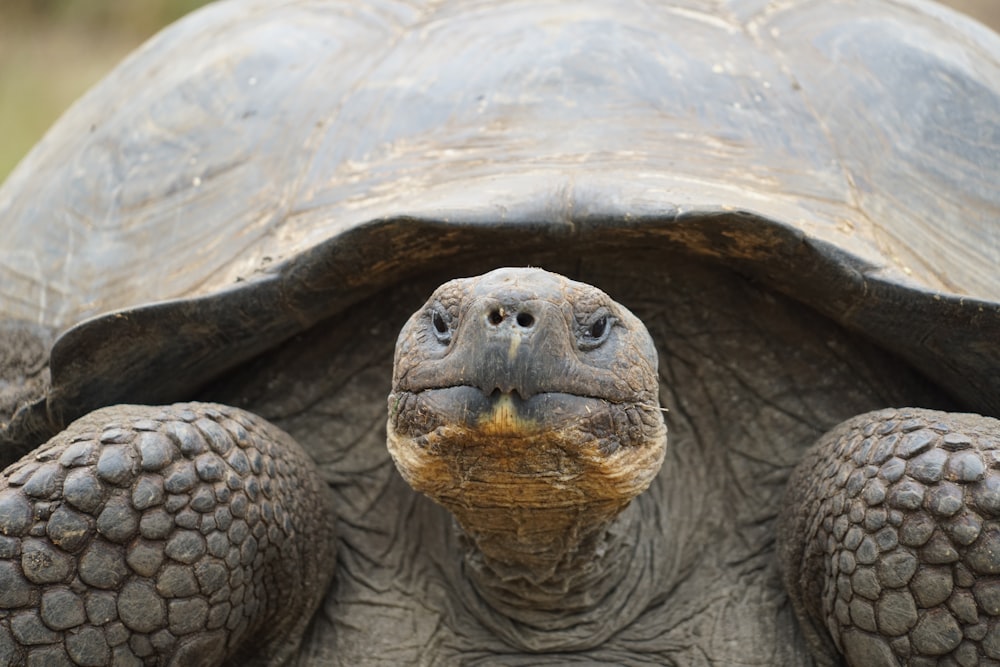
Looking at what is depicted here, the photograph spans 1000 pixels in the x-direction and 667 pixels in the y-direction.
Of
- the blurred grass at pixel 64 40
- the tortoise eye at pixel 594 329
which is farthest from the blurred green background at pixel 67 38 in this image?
the tortoise eye at pixel 594 329

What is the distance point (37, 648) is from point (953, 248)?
232 centimetres

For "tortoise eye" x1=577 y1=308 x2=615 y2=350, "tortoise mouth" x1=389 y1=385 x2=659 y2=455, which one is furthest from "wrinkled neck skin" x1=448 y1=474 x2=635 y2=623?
"tortoise eye" x1=577 y1=308 x2=615 y2=350

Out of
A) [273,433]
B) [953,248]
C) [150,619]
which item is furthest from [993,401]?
[150,619]

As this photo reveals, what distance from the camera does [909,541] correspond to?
2547 millimetres

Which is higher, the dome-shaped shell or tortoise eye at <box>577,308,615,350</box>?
tortoise eye at <box>577,308,615,350</box>

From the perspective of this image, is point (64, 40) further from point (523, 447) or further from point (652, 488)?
point (523, 447)

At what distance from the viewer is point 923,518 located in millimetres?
2539

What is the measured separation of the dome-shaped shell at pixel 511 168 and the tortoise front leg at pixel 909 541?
0.36 m

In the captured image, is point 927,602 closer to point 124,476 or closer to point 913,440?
point 913,440

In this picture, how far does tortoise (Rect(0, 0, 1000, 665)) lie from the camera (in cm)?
254

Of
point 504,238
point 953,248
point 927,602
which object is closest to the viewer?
point 927,602

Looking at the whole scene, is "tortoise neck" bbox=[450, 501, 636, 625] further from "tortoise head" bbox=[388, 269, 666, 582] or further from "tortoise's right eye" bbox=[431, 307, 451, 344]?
"tortoise's right eye" bbox=[431, 307, 451, 344]

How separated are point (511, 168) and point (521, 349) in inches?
37.3

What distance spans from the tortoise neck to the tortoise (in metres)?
0.01
